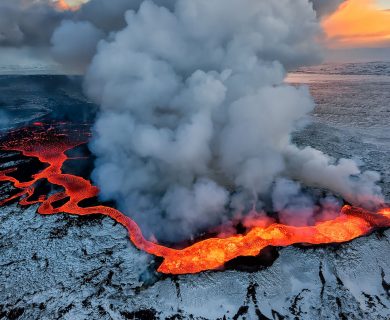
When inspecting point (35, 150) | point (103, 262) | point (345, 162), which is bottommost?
point (35, 150)

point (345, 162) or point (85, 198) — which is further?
point (345, 162)

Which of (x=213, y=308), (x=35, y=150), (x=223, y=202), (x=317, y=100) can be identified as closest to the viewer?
(x=213, y=308)

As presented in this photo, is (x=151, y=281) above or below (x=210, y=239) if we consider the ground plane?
below

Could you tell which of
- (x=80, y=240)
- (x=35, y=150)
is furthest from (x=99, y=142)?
(x=80, y=240)

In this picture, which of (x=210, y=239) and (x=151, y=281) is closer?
(x=151, y=281)

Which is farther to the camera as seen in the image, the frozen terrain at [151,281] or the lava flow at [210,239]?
the lava flow at [210,239]

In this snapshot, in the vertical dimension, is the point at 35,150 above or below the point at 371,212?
below

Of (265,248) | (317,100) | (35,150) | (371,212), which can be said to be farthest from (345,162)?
(317,100)

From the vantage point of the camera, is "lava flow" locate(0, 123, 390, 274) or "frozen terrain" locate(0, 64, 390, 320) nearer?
"frozen terrain" locate(0, 64, 390, 320)

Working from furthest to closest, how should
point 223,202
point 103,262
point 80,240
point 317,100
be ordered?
1. point 317,100
2. point 223,202
3. point 80,240
4. point 103,262

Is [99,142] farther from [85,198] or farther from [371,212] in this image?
[371,212]
